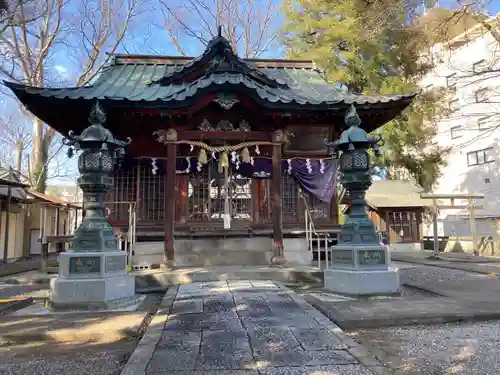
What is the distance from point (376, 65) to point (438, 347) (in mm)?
17843

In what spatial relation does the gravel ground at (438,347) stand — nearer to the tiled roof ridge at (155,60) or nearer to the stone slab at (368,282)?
the stone slab at (368,282)

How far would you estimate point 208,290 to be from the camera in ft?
23.2

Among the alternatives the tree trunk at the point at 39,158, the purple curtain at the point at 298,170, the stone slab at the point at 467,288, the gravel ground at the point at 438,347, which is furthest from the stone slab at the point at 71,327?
the tree trunk at the point at 39,158

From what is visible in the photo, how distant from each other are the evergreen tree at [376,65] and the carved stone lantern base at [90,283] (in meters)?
16.0

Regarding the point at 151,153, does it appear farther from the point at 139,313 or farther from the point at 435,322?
the point at 435,322

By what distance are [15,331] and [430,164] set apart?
20.9m

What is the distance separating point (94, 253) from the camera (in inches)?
249

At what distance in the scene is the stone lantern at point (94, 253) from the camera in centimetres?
608

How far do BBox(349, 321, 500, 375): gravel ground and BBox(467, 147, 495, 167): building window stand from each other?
25294 mm

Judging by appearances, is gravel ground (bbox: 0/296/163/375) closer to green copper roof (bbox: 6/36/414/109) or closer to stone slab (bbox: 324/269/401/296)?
stone slab (bbox: 324/269/401/296)

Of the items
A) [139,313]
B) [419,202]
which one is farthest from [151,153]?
[419,202]

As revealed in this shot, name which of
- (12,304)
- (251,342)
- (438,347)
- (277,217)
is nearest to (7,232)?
(12,304)

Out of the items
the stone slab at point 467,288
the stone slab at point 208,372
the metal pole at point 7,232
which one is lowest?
the stone slab at point 467,288

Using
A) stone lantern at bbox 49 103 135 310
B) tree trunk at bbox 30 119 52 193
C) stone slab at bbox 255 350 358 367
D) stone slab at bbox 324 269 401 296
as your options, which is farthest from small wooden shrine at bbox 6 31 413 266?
tree trunk at bbox 30 119 52 193
